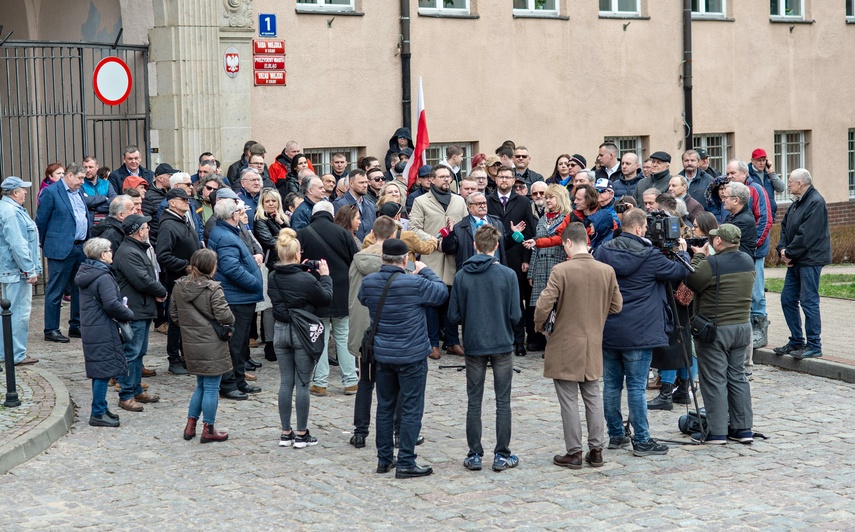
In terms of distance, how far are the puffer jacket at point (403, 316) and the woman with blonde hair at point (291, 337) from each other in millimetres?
1100

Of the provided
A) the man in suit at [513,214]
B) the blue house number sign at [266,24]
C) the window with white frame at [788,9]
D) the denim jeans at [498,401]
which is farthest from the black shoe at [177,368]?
the window with white frame at [788,9]

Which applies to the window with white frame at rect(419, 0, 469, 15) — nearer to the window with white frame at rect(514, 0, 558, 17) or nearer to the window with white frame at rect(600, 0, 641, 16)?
the window with white frame at rect(514, 0, 558, 17)

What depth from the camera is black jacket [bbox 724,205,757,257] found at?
40.2 ft

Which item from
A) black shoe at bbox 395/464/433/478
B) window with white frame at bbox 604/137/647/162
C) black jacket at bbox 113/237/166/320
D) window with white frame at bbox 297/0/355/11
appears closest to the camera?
black shoe at bbox 395/464/433/478

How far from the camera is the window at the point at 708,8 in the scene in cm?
2402

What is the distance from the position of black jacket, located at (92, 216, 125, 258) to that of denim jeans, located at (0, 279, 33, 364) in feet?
4.06

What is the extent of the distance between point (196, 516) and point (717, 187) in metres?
7.33

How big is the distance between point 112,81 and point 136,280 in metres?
6.80

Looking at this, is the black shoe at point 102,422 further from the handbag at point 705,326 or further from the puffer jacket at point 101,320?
the handbag at point 705,326

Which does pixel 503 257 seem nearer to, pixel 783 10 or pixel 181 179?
pixel 181 179

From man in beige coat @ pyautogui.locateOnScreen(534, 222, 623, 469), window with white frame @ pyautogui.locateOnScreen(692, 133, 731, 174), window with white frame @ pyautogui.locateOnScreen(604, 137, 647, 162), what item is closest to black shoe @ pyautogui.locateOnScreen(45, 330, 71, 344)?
man in beige coat @ pyautogui.locateOnScreen(534, 222, 623, 469)

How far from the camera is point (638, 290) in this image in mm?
9602

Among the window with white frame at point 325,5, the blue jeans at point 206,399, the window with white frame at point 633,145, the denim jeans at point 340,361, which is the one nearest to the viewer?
the blue jeans at point 206,399

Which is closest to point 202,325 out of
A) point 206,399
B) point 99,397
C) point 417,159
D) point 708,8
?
point 206,399
